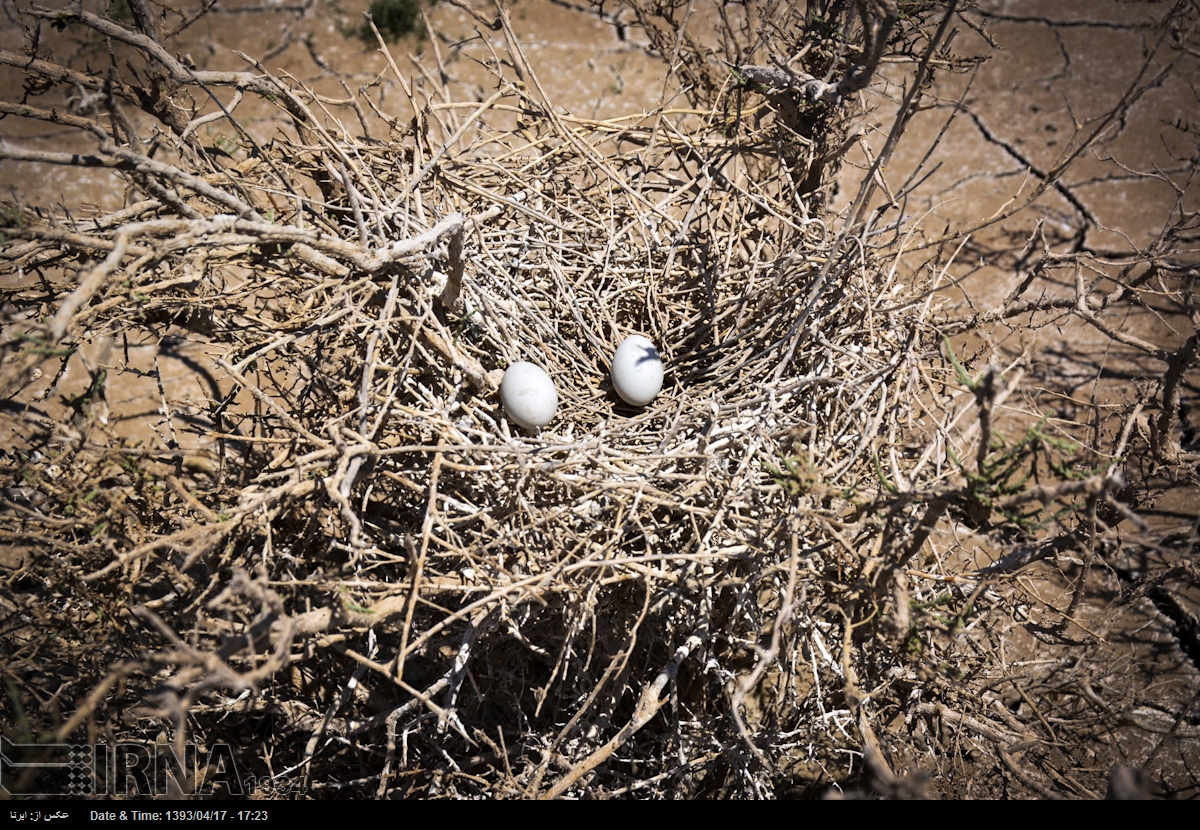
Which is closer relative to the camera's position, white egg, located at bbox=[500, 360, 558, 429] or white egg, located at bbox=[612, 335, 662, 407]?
white egg, located at bbox=[500, 360, 558, 429]

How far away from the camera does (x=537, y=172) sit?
7.95 feet

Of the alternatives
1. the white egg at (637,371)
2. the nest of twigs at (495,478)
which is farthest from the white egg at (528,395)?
the white egg at (637,371)

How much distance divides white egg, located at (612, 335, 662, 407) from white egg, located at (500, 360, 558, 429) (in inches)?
8.8

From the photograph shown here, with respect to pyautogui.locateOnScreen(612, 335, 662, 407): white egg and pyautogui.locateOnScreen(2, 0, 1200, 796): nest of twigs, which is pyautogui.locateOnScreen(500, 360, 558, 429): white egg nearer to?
pyautogui.locateOnScreen(2, 0, 1200, 796): nest of twigs

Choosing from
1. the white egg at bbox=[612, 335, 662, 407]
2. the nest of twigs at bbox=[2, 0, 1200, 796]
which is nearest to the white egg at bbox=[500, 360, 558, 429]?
the nest of twigs at bbox=[2, 0, 1200, 796]

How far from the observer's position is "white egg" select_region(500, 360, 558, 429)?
1943 millimetres

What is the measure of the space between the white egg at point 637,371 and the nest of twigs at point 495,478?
13 centimetres

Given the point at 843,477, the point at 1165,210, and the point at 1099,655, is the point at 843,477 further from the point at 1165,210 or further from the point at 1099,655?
the point at 1165,210

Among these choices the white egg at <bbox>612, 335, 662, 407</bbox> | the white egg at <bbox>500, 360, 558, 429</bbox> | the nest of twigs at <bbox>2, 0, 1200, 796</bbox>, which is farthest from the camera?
the white egg at <bbox>612, 335, 662, 407</bbox>

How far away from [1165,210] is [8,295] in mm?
4223

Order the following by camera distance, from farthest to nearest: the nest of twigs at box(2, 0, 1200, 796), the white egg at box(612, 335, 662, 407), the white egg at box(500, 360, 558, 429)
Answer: the white egg at box(612, 335, 662, 407), the white egg at box(500, 360, 558, 429), the nest of twigs at box(2, 0, 1200, 796)

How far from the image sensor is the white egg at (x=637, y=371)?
210cm

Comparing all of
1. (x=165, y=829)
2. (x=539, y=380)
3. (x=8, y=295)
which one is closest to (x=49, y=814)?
(x=165, y=829)

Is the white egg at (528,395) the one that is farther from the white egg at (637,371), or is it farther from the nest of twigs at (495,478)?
the white egg at (637,371)
